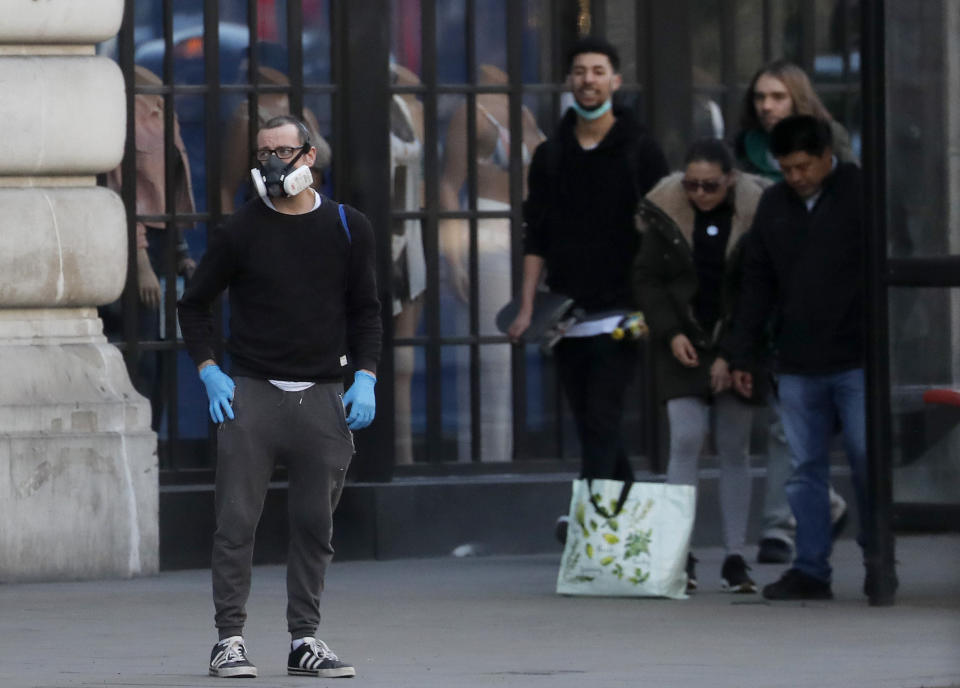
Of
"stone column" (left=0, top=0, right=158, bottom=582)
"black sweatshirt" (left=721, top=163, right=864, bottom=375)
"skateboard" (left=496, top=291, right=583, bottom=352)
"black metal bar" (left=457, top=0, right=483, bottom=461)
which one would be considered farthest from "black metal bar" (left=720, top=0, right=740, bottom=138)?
"stone column" (left=0, top=0, right=158, bottom=582)

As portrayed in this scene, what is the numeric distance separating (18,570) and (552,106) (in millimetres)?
3270

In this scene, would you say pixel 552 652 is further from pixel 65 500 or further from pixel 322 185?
pixel 322 185

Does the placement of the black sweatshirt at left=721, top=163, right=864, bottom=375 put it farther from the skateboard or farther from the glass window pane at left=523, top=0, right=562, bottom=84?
the glass window pane at left=523, top=0, right=562, bottom=84

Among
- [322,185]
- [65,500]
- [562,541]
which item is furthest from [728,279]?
[65,500]

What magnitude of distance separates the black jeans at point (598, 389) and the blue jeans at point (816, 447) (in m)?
0.67

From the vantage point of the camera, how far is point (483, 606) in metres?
8.85

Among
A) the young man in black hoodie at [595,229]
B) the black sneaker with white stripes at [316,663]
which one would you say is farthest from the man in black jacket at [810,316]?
the black sneaker with white stripes at [316,663]

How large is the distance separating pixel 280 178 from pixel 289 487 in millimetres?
928

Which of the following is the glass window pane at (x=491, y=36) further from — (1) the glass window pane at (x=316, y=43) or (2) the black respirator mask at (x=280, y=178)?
(2) the black respirator mask at (x=280, y=178)

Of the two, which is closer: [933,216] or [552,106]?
[933,216]

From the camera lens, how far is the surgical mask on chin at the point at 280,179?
22.6ft

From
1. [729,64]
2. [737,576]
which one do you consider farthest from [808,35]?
[737,576]

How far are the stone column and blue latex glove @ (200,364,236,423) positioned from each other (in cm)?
270

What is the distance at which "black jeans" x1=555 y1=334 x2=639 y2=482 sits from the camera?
9273 mm
